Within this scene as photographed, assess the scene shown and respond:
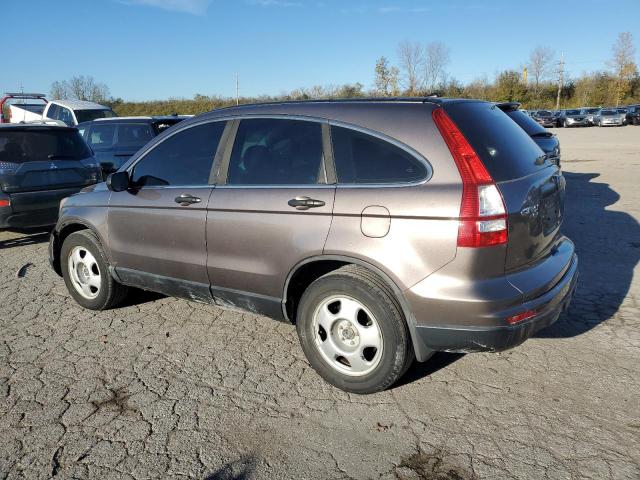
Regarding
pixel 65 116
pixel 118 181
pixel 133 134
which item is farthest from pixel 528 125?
pixel 65 116

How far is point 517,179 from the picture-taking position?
3.00 metres

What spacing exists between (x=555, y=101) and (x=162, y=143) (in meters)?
78.2

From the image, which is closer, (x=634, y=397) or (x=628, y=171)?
(x=634, y=397)

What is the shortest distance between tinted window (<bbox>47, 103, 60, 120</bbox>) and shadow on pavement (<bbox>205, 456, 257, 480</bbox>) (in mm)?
16163

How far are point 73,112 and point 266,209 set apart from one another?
14011 millimetres

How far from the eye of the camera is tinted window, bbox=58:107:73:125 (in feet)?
50.0

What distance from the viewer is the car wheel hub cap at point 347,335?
3.13m

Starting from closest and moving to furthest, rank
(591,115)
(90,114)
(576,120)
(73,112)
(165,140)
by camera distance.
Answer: (165,140) → (73,112) → (90,114) → (591,115) → (576,120)

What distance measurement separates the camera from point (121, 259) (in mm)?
4426

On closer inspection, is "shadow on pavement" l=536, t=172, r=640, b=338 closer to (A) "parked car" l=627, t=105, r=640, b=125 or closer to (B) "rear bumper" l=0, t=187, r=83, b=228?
(B) "rear bumper" l=0, t=187, r=83, b=228

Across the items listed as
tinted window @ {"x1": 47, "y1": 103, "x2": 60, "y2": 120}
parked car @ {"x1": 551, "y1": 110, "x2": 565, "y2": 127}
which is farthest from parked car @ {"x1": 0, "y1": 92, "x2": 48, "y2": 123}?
parked car @ {"x1": 551, "y1": 110, "x2": 565, "y2": 127}

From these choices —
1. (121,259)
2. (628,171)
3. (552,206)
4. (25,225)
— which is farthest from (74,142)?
(628,171)

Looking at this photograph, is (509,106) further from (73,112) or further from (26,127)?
(73,112)

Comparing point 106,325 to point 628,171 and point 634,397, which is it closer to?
point 634,397
